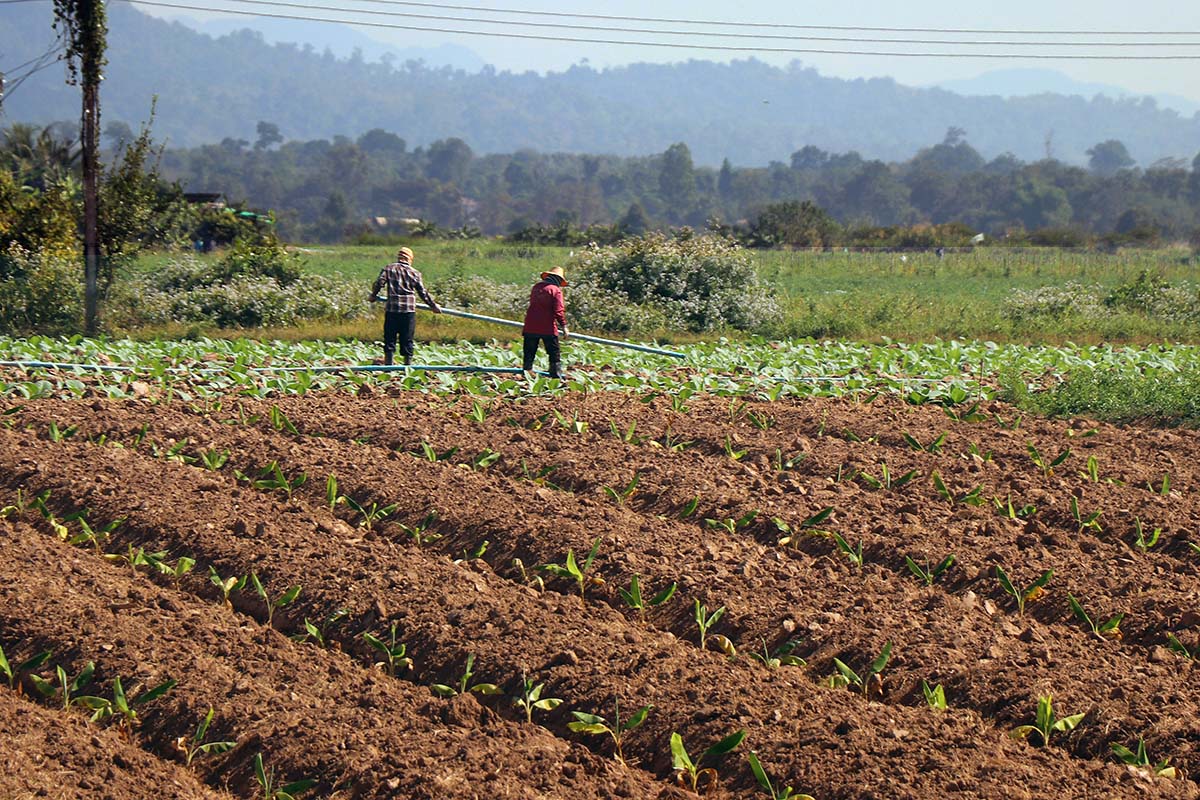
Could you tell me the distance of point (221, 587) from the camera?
6.95 metres

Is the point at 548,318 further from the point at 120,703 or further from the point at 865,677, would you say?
the point at 120,703

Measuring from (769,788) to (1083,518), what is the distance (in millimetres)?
4078

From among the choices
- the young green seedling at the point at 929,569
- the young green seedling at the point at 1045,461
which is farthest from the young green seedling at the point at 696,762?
the young green seedling at the point at 1045,461

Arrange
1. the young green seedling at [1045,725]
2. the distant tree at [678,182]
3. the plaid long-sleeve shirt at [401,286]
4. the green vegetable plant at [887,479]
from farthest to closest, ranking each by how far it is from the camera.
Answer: the distant tree at [678,182] < the plaid long-sleeve shirt at [401,286] < the green vegetable plant at [887,479] < the young green seedling at [1045,725]

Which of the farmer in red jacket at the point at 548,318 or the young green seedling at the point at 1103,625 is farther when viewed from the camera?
the farmer in red jacket at the point at 548,318

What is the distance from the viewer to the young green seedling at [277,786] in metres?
5.12

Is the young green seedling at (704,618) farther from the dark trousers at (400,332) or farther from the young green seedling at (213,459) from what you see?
the dark trousers at (400,332)

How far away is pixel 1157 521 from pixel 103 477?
22.9ft

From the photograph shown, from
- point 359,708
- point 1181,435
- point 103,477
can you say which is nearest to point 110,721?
point 359,708

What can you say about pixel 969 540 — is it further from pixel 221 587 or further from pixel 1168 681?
pixel 221 587

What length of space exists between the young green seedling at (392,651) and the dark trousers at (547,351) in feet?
22.2

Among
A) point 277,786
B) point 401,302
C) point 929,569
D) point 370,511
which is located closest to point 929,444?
point 929,569

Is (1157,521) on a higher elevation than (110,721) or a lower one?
higher

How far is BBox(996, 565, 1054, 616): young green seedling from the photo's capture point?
693cm
